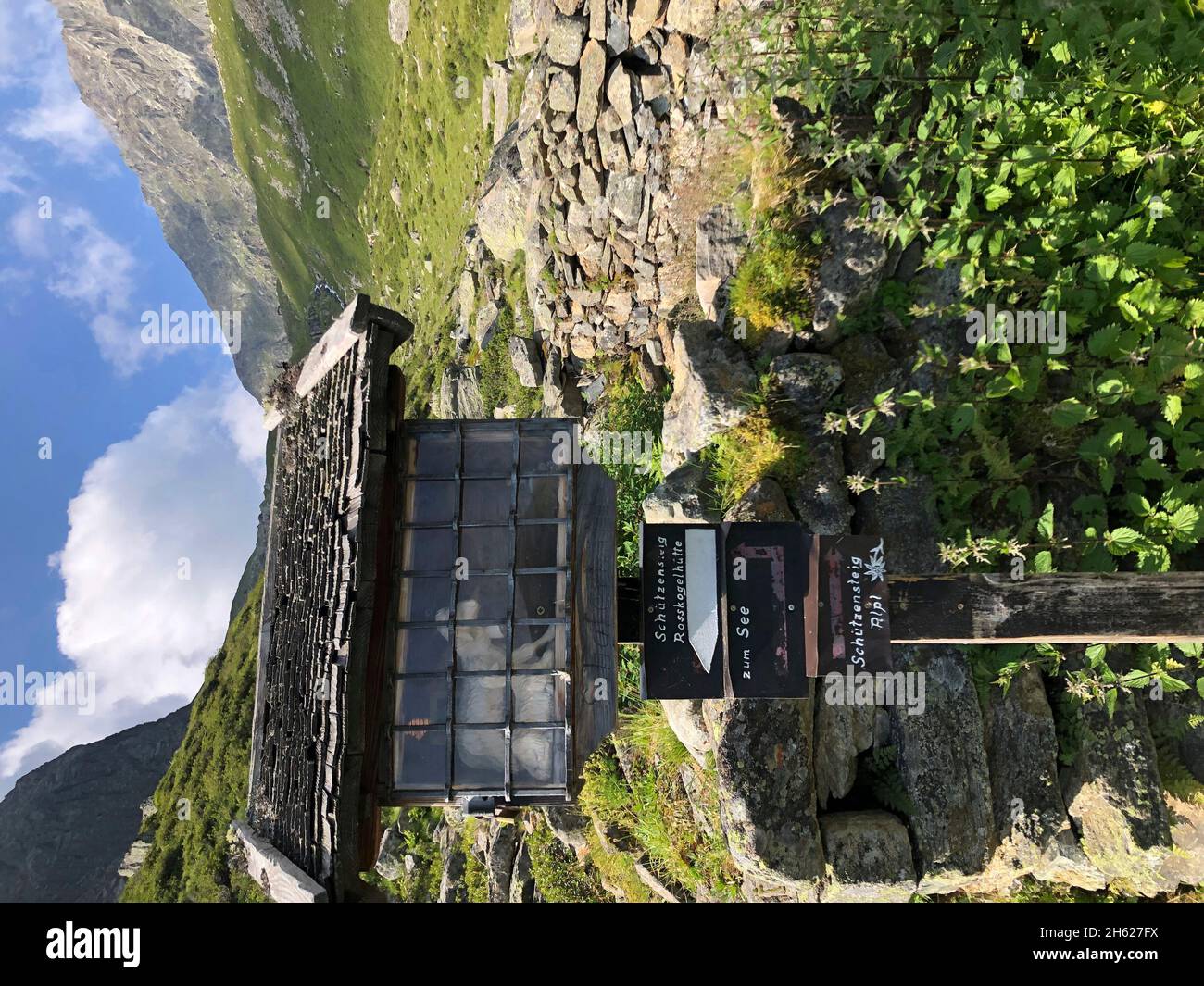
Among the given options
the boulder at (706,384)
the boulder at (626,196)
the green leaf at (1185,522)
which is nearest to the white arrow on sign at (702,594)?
the boulder at (706,384)

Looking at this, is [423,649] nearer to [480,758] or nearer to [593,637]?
[480,758]

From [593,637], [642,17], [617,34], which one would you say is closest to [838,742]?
[593,637]

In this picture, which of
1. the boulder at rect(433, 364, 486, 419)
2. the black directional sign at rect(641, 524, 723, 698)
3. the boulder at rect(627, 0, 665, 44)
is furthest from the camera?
the boulder at rect(433, 364, 486, 419)

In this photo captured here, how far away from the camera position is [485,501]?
616cm

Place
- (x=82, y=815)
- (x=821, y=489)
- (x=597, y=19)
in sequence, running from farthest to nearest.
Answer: (x=82, y=815) → (x=597, y=19) → (x=821, y=489)

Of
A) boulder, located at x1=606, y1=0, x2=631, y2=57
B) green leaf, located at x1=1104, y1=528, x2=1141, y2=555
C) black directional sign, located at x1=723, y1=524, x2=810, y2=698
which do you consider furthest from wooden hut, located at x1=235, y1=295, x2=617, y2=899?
boulder, located at x1=606, y1=0, x2=631, y2=57

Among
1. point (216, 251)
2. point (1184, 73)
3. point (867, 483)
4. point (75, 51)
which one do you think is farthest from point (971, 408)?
point (75, 51)

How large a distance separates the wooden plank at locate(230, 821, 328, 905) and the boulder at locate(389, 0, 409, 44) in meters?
28.6

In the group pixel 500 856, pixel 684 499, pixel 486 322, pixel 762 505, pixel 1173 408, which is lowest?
pixel 500 856

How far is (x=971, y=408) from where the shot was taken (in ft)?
22.9

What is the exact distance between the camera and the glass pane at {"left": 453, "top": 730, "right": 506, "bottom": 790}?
5637 millimetres

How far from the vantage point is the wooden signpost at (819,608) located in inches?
203

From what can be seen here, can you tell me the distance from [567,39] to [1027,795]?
12.9 meters

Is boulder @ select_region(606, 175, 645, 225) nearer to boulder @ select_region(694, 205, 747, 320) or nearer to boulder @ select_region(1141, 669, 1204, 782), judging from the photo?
boulder @ select_region(694, 205, 747, 320)
